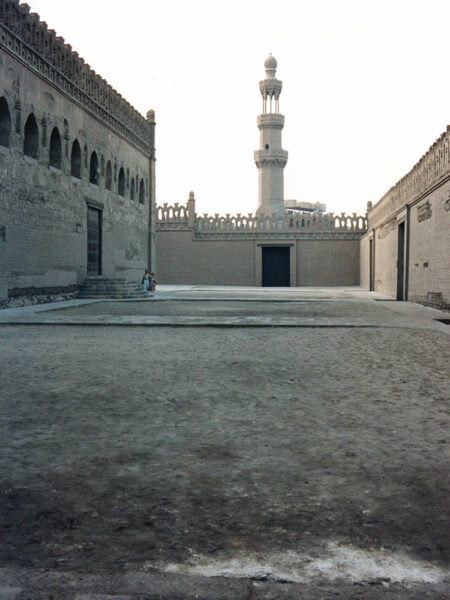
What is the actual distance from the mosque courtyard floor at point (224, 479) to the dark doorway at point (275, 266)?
28.3 m

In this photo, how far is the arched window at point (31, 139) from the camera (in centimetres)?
1556

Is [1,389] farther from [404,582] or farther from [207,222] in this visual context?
[207,222]

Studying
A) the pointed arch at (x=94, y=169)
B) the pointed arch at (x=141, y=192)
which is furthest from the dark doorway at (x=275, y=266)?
the pointed arch at (x=94, y=169)

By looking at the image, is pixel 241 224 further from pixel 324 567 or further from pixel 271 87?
pixel 324 567

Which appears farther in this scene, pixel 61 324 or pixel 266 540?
pixel 61 324

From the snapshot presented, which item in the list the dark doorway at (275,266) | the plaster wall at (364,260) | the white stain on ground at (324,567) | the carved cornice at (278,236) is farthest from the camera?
the dark doorway at (275,266)

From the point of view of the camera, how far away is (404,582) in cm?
184

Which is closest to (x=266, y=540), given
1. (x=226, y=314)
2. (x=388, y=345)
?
(x=388, y=345)

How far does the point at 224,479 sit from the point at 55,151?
15.9 m

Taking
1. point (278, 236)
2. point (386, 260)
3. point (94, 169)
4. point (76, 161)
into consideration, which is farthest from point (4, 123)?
point (278, 236)

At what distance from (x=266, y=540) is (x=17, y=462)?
1.41m

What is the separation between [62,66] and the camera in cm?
1730

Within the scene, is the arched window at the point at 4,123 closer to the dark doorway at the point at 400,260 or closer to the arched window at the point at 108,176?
the arched window at the point at 108,176

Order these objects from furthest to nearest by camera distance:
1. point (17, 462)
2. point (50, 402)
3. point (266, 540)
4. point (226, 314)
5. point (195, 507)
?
1. point (226, 314)
2. point (50, 402)
3. point (17, 462)
4. point (195, 507)
5. point (266, 540)
